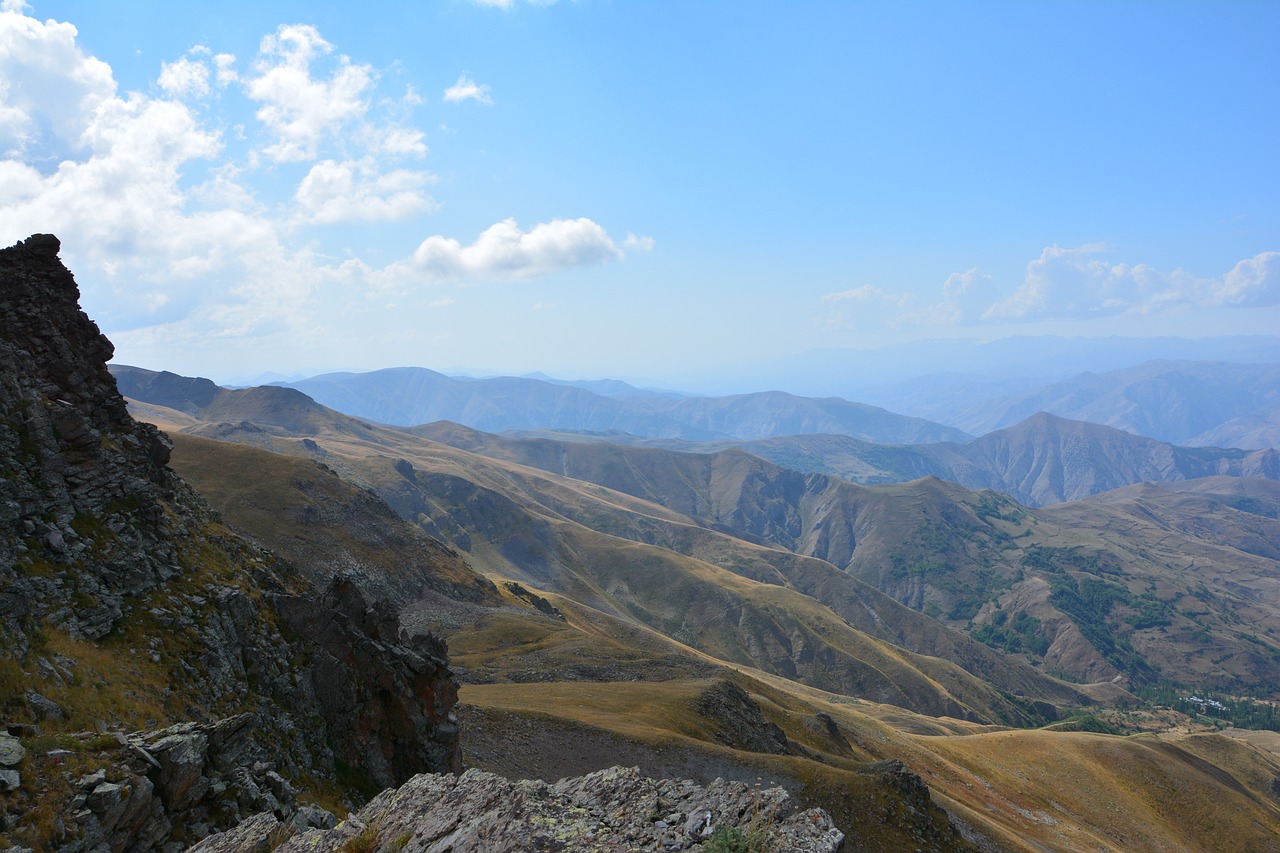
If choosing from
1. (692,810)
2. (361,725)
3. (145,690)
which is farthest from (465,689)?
(692,810)

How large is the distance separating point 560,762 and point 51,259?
127ft

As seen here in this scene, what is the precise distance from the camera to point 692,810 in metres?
16.5

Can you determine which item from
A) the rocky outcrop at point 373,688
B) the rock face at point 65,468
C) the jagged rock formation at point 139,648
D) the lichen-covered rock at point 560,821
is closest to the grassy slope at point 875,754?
the rocky outcrop at point 373,688

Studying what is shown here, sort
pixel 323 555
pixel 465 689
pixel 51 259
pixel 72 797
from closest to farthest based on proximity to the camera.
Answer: pixel 72 797, pixel 51 259, pixel 465 689, pixel 323 555

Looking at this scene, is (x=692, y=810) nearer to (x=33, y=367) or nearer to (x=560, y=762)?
(x=560, y=762)

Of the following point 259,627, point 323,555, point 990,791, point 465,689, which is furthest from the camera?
point 323,555

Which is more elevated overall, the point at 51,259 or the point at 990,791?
the point at 51,259

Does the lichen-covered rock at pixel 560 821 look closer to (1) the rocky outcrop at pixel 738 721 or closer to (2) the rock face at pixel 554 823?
(2) the rock face at pixel 554 823

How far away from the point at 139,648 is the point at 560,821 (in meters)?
18.5

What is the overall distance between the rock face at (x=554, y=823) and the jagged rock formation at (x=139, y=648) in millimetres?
3288

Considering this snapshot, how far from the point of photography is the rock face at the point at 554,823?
46.5ft

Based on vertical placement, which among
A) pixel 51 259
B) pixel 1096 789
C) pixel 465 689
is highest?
pixel 51 259

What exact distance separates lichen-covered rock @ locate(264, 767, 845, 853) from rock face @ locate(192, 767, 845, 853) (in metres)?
0.02

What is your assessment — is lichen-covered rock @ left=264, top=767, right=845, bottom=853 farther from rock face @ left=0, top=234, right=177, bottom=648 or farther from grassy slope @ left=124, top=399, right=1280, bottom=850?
grassy slope @ left=124, top=399, right=1280, bottom=850
